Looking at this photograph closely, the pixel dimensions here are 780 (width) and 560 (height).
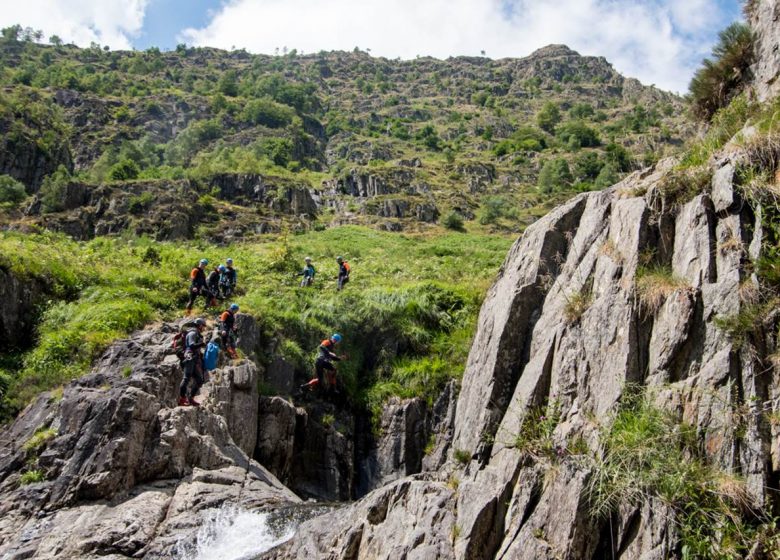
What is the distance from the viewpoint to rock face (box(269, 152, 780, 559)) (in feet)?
26.0

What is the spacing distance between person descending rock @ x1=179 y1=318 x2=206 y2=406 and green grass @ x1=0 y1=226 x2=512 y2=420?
11.8ft

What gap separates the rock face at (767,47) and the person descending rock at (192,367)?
14.1 m

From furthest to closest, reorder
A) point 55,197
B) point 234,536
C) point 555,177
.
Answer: point 555,177
point 55,197
point 234,536

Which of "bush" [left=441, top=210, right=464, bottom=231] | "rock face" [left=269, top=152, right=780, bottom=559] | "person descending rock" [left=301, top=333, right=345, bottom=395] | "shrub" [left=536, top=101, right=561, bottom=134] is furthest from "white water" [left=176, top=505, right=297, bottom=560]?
"shrub" [left=536, top=101, right=561, bottom=134]

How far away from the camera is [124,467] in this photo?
1260cm

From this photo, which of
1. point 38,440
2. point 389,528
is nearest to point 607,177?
point 389,528

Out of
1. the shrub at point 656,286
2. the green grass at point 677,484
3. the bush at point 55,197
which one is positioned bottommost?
the green grass at point 677,484

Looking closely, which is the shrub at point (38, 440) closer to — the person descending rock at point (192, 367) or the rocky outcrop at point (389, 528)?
the person descending rock at point (192, 367)

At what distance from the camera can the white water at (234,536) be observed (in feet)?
36.0

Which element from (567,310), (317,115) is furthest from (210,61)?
(567,310)

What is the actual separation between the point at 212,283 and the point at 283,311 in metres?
2.63

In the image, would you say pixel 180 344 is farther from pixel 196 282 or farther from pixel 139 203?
pixel 139 203

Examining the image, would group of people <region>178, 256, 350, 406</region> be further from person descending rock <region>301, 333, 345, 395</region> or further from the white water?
the white water

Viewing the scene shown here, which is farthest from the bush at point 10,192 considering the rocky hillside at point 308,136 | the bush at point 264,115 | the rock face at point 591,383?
the bush at point 264,115
